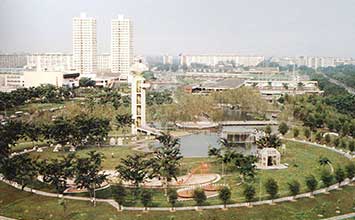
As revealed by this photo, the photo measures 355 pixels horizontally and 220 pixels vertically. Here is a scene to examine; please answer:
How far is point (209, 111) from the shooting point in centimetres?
1411

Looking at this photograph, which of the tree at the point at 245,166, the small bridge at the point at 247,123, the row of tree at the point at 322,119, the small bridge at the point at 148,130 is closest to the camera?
the tree at the point at 245,166

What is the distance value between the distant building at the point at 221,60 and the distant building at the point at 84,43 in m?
20.2

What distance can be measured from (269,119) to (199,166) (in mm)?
6793

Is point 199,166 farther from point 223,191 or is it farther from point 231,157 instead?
point 223,191

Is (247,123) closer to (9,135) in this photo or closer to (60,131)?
(60,131)

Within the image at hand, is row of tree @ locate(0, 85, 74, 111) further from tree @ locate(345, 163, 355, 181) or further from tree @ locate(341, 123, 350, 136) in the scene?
tree @ locate(345, 163, 355, 181)

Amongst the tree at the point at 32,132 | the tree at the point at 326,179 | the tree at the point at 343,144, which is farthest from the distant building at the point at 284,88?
the tree at the point at 326,179

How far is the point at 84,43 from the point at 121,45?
232cm

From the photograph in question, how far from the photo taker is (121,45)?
29.5 meters

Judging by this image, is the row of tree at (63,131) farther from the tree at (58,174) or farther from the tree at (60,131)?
the tree at (58,174)

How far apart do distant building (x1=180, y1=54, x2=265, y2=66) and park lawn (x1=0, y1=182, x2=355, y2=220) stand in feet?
140

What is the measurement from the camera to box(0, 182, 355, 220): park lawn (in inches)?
230

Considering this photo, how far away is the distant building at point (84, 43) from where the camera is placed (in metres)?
28.8

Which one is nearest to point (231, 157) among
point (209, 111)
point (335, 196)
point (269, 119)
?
point (335, 196)
